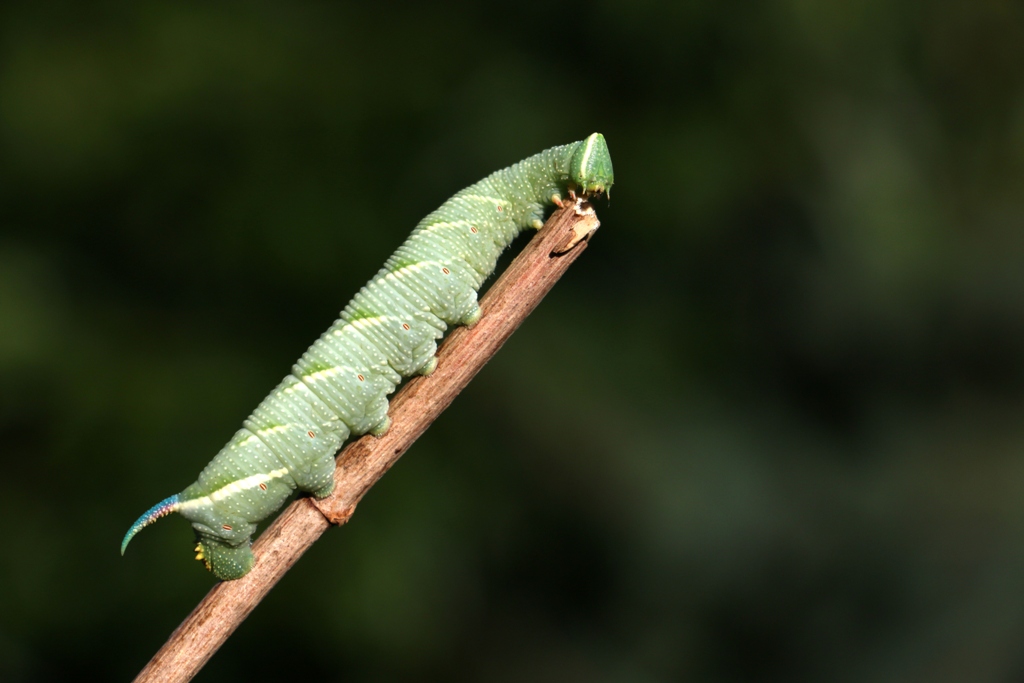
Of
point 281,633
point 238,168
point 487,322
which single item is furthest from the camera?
point 238,168

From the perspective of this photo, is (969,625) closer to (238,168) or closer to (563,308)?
(563,308)

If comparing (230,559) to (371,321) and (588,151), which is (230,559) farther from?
(588,151)

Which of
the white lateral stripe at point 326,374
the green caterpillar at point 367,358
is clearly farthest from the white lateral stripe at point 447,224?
the white lateral stripe at point 326,374

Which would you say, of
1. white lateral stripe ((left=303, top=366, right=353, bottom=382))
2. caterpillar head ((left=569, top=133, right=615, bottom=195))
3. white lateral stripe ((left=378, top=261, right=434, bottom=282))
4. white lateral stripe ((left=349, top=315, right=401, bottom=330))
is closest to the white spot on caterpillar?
caterpillar head ((left=569, top=133, right=615, bottom=195))

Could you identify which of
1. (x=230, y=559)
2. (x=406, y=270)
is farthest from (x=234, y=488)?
(x=406, y=270)

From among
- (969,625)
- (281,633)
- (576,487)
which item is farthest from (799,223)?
(281,633)

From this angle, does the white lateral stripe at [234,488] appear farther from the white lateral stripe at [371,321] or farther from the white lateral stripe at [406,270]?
the white lateral stripe at [406,270]

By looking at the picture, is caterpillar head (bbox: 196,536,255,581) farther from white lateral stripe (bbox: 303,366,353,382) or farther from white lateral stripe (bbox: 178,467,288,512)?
white lateral stripe (bbox: 303,366,353,382)
